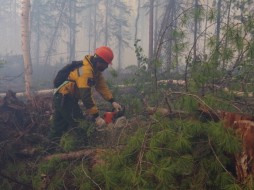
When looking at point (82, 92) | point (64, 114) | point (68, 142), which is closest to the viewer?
point (68, 142)

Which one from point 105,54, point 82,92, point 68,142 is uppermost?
point 105,54

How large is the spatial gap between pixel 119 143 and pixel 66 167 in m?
1.02

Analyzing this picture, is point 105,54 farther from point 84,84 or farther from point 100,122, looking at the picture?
point 100,122

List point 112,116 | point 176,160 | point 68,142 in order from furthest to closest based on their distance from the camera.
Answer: point 112,116 < point 68,142 < point 176,160

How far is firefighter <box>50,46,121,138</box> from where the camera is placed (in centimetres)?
587

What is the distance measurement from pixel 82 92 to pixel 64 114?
0.78 meters

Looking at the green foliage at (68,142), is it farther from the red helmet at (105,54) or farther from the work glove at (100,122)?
the red helmet at (105,54)

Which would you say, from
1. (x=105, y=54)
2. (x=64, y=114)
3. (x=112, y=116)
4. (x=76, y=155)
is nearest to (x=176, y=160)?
(x=76, y=155)

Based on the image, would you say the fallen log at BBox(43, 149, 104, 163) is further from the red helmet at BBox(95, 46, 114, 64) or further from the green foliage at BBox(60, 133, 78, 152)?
the red helmet at BBox(95, 46, 114, 64)

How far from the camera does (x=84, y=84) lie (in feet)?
19.1

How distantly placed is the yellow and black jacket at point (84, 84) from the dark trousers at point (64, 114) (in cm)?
14

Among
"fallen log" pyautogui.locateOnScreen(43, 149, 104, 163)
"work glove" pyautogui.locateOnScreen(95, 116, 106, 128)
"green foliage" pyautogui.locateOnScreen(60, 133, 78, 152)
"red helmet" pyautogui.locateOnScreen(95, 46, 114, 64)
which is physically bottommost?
"fallen log" pyautogui.locateOnScreen(43, 149, 104, 163)

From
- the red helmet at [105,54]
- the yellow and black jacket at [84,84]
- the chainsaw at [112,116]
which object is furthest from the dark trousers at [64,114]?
the red helmet at [105,54]

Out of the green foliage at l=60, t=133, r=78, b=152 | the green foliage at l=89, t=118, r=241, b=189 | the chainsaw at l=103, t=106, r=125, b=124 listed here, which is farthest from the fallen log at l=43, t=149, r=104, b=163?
the green foliage at l=89, t=118, r=241, b=189
